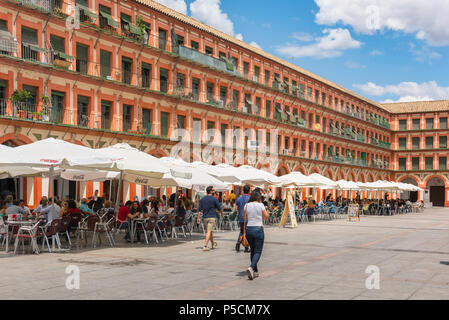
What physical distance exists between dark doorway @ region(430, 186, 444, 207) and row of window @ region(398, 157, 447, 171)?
3.01m

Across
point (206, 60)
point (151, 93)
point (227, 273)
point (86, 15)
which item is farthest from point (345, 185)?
point (227, 273)

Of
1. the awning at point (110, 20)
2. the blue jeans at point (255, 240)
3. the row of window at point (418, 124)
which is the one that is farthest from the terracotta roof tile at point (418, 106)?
the blue jeans at point (255, 240)

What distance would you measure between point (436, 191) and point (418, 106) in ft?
43.2

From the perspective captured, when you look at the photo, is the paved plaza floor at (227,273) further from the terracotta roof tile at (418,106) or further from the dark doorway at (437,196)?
the terracotta roof tile at (418,106)

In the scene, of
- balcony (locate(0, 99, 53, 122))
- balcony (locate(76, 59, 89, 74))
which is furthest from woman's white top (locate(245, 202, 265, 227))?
balcony (locate(76, 59, 89, 74))

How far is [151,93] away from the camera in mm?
35438

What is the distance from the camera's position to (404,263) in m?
12.1

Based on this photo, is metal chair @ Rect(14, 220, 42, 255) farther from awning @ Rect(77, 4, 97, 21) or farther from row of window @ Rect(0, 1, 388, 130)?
awning @ Rect(77, 4, 97, 21)

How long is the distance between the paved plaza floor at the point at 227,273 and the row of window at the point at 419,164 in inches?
2547

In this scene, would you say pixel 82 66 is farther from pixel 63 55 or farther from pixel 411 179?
pixel 411 179

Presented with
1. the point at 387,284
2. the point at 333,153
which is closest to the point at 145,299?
the point at 387,284
